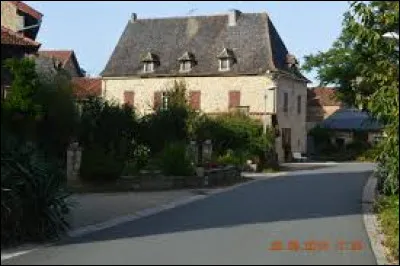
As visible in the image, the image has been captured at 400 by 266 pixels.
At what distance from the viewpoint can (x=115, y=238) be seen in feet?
40.3

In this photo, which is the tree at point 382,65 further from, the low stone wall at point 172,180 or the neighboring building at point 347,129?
the neighboring building at point 347,129

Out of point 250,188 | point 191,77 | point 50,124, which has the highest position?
point 191,77

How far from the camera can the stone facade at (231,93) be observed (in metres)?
50.5

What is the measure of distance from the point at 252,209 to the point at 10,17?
9724mm

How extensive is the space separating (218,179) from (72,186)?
681 centimetres

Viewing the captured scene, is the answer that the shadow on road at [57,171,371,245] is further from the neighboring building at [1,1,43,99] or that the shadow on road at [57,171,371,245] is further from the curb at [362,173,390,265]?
→ the neighboring building at [1,1,43,99]

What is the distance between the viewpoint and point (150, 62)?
178 feet

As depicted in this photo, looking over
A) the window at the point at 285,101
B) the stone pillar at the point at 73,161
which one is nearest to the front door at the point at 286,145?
the window at the point at 285,101

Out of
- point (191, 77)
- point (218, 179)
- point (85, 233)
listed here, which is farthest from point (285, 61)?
point (85, 233)

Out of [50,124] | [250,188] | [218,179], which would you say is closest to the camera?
[50,124]

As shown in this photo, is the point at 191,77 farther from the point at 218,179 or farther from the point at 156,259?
the point at 156,259

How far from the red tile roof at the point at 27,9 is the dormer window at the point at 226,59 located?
92.4ft

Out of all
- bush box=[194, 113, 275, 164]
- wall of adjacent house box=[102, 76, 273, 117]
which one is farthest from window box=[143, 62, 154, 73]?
bush box=[194, 113, 275, 164]

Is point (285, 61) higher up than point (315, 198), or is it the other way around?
point (285, 61)
